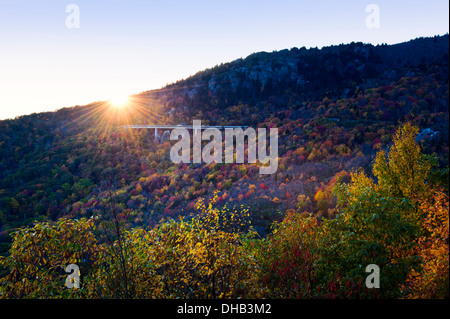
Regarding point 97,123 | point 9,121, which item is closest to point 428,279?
point 97,123

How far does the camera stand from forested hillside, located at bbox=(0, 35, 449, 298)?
6.31 meters

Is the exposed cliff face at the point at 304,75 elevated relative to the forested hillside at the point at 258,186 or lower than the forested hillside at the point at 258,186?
elevated

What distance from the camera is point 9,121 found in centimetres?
5816

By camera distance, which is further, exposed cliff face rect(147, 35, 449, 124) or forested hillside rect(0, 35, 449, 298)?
exposed cliff face rect(147, 35, 449, 124)

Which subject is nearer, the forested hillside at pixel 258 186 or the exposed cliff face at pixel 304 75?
the forested hillside at pixel 258 186

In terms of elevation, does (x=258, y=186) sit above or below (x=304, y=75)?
below

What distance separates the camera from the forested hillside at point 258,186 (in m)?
6.31

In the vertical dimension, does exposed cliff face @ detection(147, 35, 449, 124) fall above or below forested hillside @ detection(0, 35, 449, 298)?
above

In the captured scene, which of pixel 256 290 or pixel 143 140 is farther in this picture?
pixel 143 140

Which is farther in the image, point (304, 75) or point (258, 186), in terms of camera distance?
point (304, 75)

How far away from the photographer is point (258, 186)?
1064 inches
